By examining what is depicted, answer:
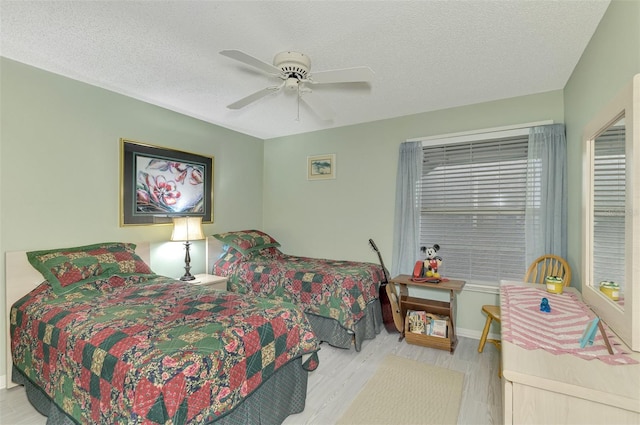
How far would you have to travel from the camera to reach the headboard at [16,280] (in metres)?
2.25

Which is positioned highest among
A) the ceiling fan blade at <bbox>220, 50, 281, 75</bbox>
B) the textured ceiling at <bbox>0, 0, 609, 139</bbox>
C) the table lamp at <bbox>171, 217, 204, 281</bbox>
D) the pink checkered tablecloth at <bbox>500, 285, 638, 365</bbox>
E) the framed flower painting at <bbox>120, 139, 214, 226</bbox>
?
the textured ceiling at <bbox>0, 0, 609, 139</bbox>

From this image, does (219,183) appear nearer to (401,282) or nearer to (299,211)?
(299,211)

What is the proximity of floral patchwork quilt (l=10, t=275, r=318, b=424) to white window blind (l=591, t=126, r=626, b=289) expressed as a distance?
1707mm

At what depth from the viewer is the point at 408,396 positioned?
214 cm

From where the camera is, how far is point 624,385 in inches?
35.3

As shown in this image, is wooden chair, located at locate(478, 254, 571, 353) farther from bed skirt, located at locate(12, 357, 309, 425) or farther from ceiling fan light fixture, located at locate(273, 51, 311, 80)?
ceiling fan light fixture, located at locate(273, 51, 311, 80)

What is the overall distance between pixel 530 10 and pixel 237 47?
6.29ft

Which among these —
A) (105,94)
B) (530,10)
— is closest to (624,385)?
(530,10)

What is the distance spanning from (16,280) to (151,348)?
1.81 m

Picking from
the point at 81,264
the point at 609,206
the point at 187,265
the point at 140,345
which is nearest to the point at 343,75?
the point at 609,206

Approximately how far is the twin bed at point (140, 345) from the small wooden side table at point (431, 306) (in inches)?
29.7

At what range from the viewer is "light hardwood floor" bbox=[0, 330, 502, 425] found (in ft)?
6.35

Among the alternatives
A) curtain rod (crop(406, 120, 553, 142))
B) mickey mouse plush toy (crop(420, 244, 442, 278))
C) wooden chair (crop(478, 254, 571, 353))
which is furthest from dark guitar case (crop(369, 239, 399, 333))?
curtain rod (crop(406, 120, 553, 142))

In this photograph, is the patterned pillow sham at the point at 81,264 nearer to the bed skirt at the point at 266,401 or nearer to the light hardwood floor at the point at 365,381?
the bed skirt at the point at 266,401
